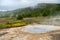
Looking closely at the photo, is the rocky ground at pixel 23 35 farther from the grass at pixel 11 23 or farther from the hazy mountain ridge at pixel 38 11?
the hazy mountain ridge at pixel 38 11

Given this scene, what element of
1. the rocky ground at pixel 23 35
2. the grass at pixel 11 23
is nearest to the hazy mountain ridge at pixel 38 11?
the grass at pixel 11 23

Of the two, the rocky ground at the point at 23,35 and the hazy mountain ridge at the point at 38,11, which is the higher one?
the hazy mountain ridge at the point at 38,11

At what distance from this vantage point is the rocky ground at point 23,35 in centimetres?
147

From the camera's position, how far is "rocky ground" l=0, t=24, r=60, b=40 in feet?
4.82

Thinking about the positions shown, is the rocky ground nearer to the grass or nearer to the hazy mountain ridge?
the grass

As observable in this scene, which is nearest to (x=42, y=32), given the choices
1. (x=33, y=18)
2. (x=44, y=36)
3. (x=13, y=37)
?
(x=44, y=36)

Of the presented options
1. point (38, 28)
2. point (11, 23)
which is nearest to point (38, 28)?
point (38, 28)

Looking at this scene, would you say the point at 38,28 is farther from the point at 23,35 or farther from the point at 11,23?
the point at 11,23

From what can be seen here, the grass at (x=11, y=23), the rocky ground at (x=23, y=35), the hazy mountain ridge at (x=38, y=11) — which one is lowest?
the rocky ground at (x=23, y=35)

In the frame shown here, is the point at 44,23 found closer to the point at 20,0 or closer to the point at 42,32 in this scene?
the point at 42,32

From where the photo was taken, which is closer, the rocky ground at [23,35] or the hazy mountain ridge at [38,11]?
the rocky ground at [23,35]

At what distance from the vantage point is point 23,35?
1512 millimetres

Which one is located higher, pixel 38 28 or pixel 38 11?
pixel 38 11

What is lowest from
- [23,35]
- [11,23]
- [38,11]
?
[23,35]
